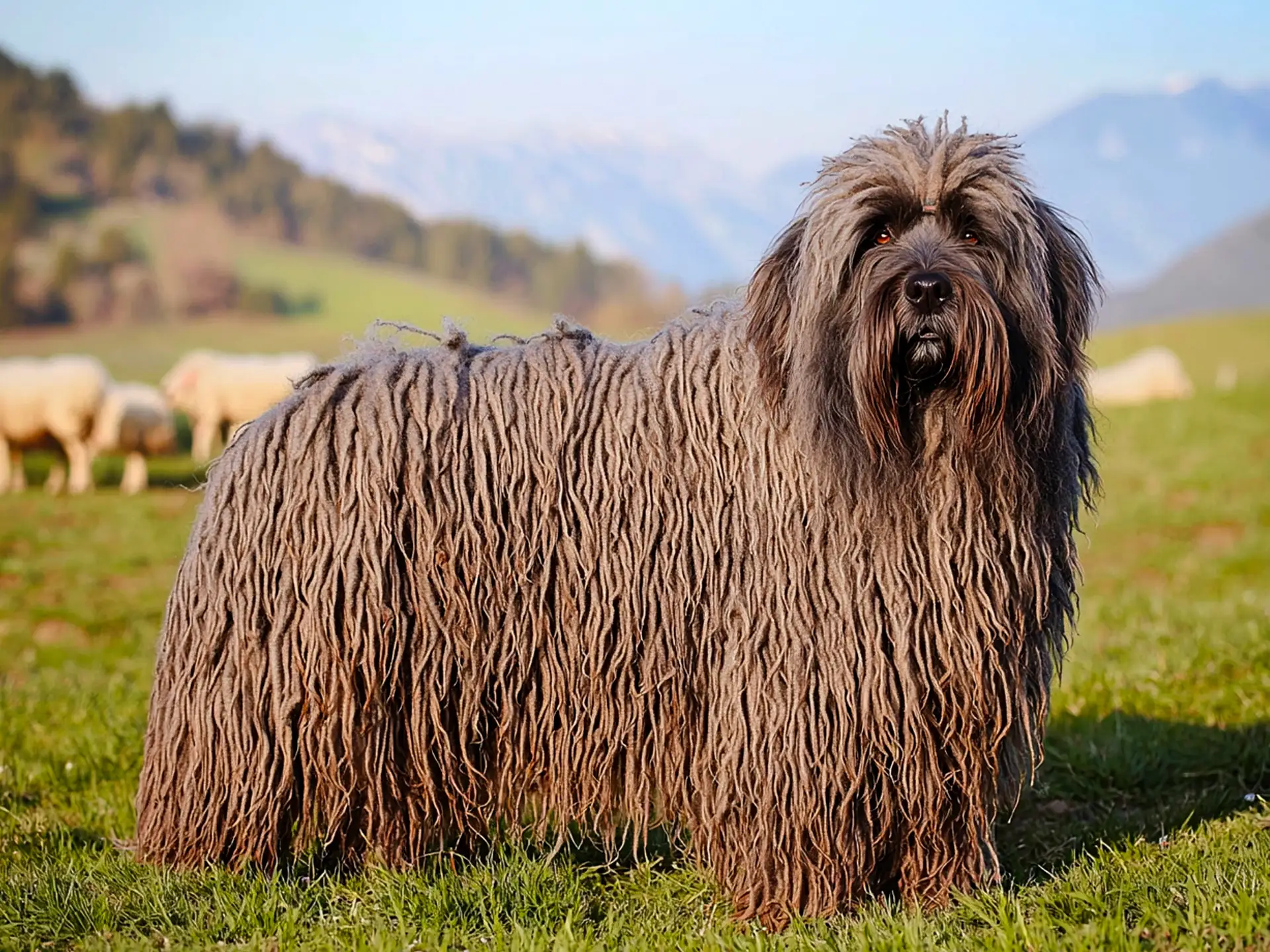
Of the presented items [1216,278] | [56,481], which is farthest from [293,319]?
[1216,278]

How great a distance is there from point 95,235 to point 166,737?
62.8m

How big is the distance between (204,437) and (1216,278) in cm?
9580

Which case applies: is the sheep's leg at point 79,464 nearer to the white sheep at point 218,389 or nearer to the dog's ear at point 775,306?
the white sheep at point 218,389

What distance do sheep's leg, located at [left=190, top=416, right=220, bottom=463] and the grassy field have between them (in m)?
14.1

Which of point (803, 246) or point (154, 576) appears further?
point (154, 576)

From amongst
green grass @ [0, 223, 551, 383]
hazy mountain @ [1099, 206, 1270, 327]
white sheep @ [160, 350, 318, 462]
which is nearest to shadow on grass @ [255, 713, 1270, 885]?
white sheep @ [160, 350, 318, 462]

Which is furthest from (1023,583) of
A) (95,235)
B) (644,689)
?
(95,235)

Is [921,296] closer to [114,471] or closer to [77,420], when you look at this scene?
[77,420]

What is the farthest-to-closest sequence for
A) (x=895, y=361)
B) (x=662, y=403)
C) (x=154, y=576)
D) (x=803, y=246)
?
1. (x=154, y=576)
2. (x=662, y=403)
3. (x=803, y=246)
4. (x=895, y=361)

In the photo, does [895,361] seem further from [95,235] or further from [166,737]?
[95,235]

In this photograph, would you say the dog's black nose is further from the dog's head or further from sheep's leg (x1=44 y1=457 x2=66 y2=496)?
sheep's leg (x1=44 y1=457 x2=66 y2=496)

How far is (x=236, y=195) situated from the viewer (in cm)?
8012

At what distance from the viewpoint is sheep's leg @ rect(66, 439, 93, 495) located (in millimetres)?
20256

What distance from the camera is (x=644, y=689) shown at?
4.60m
